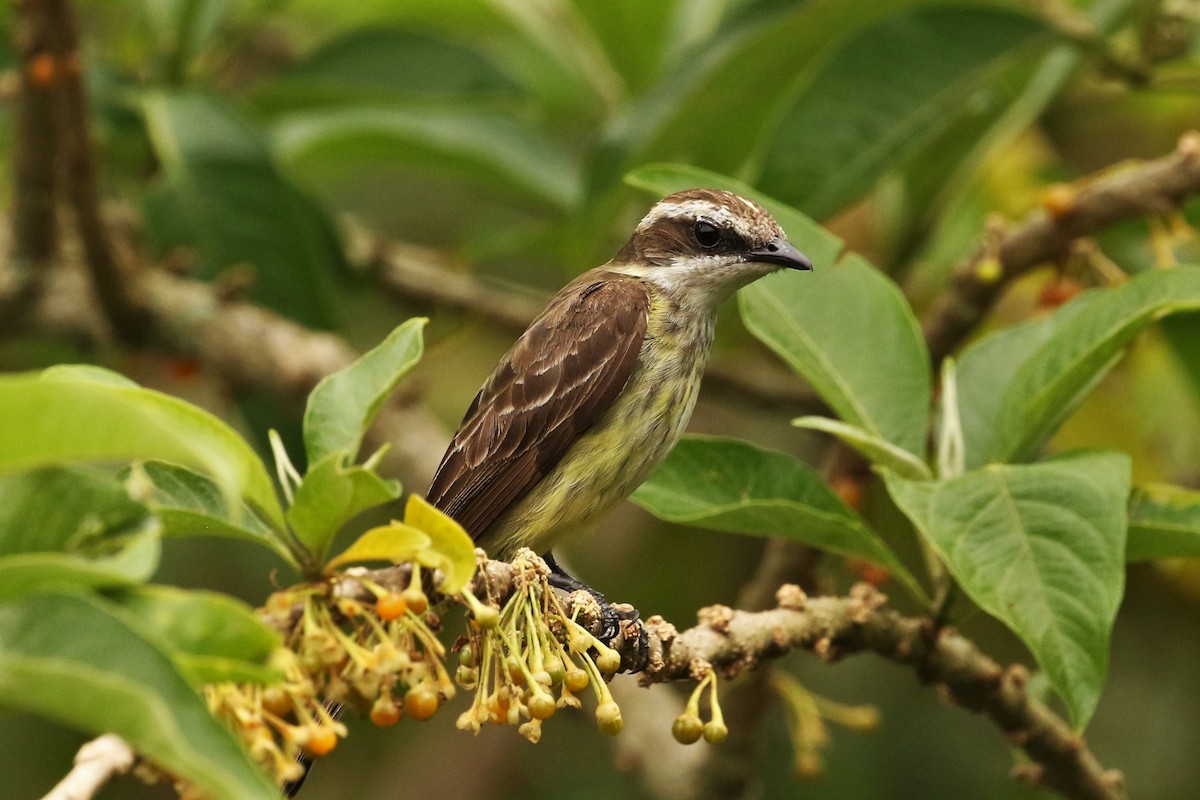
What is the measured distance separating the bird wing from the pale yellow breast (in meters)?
0.04

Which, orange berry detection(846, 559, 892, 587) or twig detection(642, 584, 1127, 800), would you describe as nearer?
twig detection(642, 584, 1127, 800)

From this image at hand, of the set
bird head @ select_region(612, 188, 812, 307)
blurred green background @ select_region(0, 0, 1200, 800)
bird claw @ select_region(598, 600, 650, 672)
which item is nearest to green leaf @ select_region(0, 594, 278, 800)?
bird claw @ select_region(598, 600, 650, 672)

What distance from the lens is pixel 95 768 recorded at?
1.75 meters

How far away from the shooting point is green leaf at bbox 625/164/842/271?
10.7 ft

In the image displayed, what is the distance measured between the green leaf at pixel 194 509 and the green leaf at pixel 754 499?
0.92 metres

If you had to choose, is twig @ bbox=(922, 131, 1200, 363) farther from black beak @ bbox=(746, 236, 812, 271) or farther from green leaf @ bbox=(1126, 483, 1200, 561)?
green leaf @ bbox=(1126, 483, 1200, 561)

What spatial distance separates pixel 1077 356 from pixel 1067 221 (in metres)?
1.05

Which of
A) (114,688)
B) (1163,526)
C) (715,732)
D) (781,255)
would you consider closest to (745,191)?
(781,255)

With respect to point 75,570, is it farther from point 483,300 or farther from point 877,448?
point 483,300

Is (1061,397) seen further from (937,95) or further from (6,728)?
(6,728)

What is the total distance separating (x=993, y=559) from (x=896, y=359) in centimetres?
76

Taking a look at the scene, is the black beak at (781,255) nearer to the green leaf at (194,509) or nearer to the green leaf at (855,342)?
the green leaf at (855,342)

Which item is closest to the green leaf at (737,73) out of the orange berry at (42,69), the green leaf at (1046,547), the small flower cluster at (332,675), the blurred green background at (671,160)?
the blurred green background at (671,160)

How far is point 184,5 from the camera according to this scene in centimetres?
507
